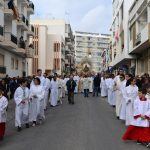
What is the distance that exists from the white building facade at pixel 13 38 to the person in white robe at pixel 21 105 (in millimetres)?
18972

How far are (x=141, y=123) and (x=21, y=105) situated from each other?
454 centimetres

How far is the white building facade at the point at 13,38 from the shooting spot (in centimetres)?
3414

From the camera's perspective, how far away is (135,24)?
39.8m

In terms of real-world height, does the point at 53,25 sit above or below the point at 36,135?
above

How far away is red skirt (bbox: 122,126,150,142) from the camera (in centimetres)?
1032

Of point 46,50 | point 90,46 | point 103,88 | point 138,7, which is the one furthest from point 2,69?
point 90,46

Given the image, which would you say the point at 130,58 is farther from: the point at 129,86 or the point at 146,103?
the point at 146,103

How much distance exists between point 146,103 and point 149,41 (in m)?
19.7

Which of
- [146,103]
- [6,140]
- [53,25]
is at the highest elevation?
[53,25]

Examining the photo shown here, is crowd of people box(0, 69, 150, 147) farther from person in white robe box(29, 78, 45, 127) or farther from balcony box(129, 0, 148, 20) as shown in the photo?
balcony box(129, 0, 148, 20)

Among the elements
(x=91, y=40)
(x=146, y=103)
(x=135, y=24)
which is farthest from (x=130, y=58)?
(x=91, y=40)

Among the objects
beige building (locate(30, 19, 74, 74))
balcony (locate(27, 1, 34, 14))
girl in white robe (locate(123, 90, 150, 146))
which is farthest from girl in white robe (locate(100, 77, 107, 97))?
beige building (locate(30, 19, 74, 74))

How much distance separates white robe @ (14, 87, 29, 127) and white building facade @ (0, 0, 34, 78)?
62.4 feet

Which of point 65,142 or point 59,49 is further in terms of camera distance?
point 59,49
